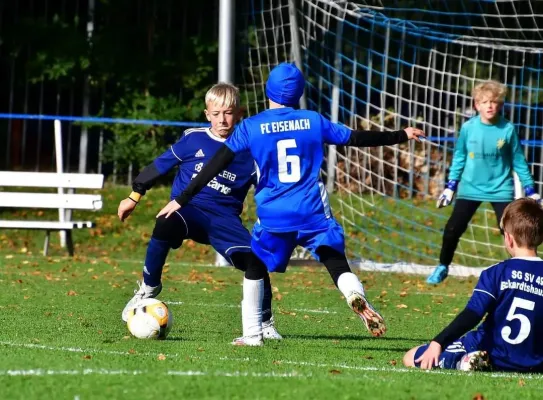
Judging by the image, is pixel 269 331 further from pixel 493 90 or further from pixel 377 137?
pixel 493 90

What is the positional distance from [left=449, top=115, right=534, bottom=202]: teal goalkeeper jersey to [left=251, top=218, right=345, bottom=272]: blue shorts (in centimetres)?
469

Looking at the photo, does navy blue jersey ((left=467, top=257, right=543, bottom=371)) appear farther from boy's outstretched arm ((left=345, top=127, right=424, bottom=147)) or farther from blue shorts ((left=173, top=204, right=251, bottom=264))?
blue shorts ((left=173, top=204, right=251, bottom=264))

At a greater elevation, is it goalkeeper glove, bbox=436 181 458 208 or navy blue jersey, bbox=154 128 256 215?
navy blue jersey, bbox=154 128 256 215

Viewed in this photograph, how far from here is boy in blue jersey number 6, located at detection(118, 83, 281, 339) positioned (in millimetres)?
7648

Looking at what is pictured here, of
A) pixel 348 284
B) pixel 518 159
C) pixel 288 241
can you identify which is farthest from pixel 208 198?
pixel 518 159

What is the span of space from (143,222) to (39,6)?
213 inches

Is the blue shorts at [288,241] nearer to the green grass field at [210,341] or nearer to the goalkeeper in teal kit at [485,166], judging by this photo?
the green grass field at [210,341]

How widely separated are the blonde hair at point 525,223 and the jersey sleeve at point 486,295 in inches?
8.5

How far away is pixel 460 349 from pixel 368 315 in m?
0.52

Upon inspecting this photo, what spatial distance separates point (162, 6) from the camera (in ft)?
65.8

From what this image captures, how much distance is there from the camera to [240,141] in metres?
6.72

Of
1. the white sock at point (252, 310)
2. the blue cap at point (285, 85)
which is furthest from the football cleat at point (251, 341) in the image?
the blue cap at point (285, 85)

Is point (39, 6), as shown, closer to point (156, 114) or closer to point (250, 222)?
point (156, 114)

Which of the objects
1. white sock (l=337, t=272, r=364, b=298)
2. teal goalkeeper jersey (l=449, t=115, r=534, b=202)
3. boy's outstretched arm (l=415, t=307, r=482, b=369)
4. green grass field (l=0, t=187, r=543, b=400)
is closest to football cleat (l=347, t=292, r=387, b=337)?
white sock (l=337, t=272, r=364, b=298)
